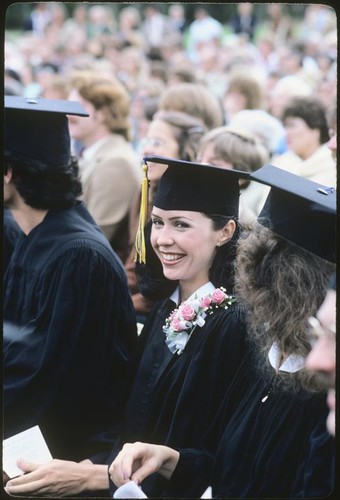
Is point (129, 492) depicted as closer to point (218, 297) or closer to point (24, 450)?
point (24, 450)

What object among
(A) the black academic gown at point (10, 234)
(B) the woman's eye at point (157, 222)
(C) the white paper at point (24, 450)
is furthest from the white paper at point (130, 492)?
(A) the black academic gown at point (10, 234)

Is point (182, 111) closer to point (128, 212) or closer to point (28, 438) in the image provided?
point (128, 212)

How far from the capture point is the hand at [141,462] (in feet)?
7.43

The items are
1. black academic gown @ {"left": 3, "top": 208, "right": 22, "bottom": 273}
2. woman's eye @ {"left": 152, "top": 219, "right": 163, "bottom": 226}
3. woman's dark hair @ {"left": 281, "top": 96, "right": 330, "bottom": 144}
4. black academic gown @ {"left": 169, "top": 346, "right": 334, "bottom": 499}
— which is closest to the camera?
black academic gown @ {"left": 169, "top": 346, "right": 334, "bottom": 499}

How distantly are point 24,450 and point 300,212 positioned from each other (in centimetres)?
118

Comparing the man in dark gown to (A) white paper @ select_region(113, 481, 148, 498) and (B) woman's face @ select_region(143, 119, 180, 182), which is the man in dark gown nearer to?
(A) white paper @ select_region(113, 481, 148, 498)

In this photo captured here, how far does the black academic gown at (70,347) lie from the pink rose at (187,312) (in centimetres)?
47

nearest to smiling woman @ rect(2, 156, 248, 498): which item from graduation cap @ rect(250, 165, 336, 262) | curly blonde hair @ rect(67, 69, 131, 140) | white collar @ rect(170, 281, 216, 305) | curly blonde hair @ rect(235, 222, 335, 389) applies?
white collar @ rect(170, 281, 216, 305)

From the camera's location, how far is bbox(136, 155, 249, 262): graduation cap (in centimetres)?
258

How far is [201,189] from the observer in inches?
102

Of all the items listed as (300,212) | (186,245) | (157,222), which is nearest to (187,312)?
(186,245)

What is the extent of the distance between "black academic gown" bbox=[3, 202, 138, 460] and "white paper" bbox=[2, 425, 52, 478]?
197 millimetres

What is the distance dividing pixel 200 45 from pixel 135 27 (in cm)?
557

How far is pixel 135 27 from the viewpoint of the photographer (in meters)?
18.2
